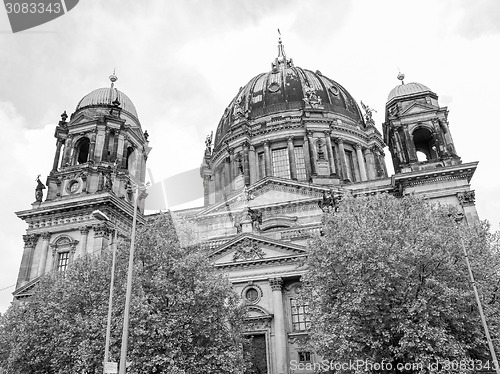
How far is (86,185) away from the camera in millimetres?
38844

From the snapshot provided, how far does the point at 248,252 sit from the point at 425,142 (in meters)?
22.6

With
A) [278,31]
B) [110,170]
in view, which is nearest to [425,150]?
[110,170]

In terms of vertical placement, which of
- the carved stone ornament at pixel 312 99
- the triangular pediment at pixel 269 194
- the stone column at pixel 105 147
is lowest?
the triangular pediment at pixel 269 194

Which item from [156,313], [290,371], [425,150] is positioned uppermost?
[425,150]

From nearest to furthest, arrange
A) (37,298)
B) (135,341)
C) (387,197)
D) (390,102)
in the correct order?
(135,341), (387,197), (37,298), (390,102)

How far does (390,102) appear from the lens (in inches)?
1694

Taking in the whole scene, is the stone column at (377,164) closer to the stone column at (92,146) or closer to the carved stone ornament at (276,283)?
the carved stone ornament at (276,283)

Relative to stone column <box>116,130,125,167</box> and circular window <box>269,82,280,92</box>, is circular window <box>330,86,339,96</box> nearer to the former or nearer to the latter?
circular window <box>269,82,280,92</box>

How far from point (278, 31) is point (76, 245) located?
179ft

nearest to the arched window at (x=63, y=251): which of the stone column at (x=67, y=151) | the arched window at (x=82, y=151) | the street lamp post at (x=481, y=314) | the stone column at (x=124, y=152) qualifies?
the stone column at (x=67, y=151)

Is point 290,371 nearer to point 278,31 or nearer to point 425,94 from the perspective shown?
point 425,94

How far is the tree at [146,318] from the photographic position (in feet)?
68.4

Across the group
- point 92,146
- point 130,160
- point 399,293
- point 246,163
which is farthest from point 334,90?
point 399,293

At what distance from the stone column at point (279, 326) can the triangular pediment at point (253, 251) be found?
1.82 m
